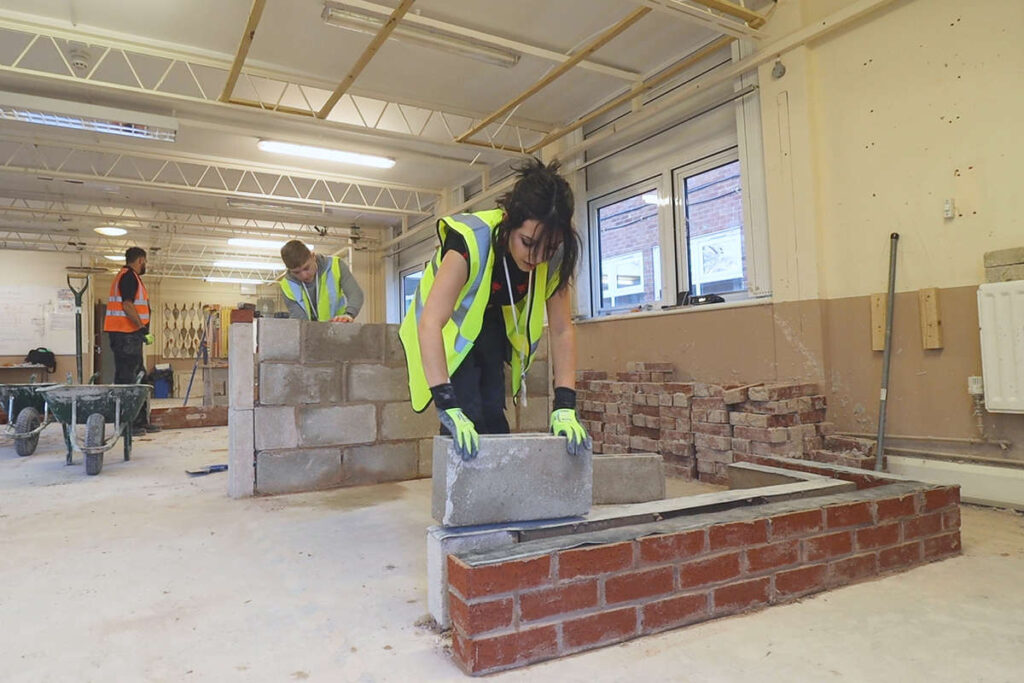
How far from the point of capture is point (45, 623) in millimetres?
1842

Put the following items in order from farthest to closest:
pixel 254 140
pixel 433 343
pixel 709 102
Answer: pixel 254 140 < pixel 709 102 < pixel 433 343

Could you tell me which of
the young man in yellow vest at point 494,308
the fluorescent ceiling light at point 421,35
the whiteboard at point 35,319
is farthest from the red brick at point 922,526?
the whiteboard at point 35,319

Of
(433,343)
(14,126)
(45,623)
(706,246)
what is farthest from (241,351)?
(14,126)

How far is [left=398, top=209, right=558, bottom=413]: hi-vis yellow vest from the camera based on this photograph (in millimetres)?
1901

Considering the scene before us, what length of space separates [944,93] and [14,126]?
8.86 meters

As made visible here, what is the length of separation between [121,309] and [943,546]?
6.52m

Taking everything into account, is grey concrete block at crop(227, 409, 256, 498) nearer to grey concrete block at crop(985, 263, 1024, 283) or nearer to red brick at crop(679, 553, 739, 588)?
red brick at crop(679, 553, 739, 588)

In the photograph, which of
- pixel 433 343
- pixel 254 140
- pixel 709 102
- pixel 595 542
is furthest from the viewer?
pixel 254 140

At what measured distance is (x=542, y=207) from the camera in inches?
71.0

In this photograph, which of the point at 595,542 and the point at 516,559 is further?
the point at 595,542

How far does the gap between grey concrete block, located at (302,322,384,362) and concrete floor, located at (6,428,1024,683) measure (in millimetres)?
1125

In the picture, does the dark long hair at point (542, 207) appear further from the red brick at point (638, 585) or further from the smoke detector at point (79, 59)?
the smoke detector at point (79, 59)

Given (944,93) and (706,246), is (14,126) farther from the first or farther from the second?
(944,93)

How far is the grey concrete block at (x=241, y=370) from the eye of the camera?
3.58m
